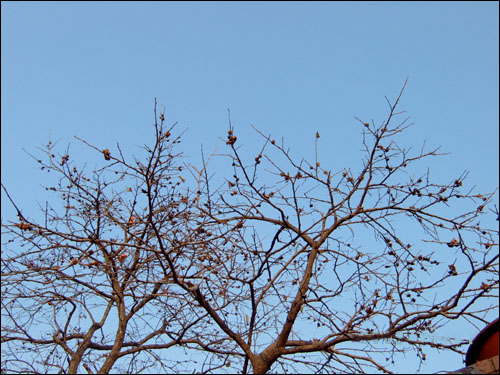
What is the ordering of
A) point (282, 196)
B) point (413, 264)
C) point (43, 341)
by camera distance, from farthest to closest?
Answer: 1. point (43, 341)
2. point (282, 196)
3. point (413, 264)

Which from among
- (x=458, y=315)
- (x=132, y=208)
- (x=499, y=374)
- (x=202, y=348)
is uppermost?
(x=132, y=208)

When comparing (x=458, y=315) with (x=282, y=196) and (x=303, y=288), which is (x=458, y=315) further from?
(x=282, y=196)

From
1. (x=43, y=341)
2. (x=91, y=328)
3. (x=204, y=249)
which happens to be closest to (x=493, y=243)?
(x=204, y=249)

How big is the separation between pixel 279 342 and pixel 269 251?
91 cm

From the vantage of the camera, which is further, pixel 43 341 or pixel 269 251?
pixel 43 341

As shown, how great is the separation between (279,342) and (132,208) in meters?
3.30

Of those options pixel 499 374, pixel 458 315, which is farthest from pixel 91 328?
pixel 499 374

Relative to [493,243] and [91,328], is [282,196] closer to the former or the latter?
[493,243]

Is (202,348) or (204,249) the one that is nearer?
(204,249)

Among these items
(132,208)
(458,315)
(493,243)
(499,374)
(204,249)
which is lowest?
(499,374)

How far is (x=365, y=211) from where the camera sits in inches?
213

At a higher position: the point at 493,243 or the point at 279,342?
the point at 493,243

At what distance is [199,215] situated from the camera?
5516 millimetres

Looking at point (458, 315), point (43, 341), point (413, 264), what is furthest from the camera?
point (43, 341)
